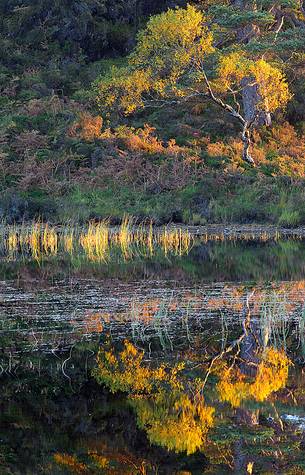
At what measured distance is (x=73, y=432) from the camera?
19.8 ft

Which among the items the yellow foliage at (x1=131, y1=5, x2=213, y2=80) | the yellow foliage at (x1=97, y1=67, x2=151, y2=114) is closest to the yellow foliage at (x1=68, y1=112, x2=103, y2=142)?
the yellow foliage at (x1=97, y1=67, x2=151, y2=114)

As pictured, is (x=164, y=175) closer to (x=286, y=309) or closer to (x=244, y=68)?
(x=244, y=68)

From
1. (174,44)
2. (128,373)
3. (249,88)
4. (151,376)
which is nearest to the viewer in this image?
(151,376)

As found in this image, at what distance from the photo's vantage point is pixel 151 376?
7438 millimetres

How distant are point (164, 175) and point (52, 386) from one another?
1939 centimetres

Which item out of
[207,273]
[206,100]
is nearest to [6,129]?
[206,100]

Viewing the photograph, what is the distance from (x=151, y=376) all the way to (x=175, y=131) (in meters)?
22.2

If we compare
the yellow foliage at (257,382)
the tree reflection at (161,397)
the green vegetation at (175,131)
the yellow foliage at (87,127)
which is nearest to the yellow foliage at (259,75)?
the green vegetation at (175,131)

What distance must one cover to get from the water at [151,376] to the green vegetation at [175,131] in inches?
455

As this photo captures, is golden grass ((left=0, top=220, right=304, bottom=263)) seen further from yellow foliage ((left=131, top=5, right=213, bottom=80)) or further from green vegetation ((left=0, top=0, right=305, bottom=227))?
yellow foliage ((left=131, top=5, right=213, bottom=80))

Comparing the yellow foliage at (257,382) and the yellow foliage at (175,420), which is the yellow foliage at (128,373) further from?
the yellow foliage at (257,382)

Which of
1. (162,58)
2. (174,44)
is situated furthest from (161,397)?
(174,44)

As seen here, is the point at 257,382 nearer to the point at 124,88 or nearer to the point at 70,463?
the point at 70,463

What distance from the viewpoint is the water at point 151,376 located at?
5.59 meters
